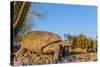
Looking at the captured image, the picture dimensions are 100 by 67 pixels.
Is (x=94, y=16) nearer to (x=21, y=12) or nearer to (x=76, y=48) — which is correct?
(x=76, y=48)

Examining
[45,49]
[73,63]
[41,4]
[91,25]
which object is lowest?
[73,63]

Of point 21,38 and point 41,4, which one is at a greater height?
point 41,4

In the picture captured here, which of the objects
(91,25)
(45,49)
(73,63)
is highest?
(91,25)

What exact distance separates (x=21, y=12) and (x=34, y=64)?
460 mm

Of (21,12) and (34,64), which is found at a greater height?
Result: (21,12)

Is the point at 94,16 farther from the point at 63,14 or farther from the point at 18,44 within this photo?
the point at 18,44

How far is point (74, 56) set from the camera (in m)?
1.92

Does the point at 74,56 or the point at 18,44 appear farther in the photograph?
the point at 74,56

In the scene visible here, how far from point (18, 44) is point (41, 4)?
1.32 ft
